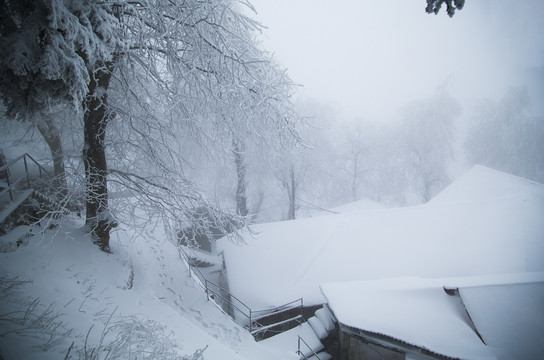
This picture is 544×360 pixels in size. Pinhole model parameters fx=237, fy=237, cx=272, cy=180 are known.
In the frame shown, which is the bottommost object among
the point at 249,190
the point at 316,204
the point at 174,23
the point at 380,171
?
the point at 316,204

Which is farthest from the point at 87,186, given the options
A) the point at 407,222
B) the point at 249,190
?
the point at 249,190

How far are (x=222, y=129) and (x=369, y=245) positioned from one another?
840 cm

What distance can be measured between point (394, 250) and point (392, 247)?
0.58 ft

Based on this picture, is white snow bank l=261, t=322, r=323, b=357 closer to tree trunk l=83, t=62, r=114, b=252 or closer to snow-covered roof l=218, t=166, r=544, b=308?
snow-covered roof l=218, t=166, r=544, b=308

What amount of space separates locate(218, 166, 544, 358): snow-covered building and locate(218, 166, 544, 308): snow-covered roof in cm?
3

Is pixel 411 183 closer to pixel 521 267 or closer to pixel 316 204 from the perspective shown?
pixel 316 204

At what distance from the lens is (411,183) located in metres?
24.8

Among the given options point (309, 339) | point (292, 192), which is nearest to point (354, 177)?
point (292, 192)

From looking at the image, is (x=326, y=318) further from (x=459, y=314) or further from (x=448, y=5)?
(x=448, y=5)

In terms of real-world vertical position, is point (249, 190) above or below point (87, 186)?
below

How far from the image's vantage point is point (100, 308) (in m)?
4.30

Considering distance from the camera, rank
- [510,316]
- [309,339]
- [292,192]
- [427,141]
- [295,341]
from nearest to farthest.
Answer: [510,316] < [309,339] < [295,341] < [292,192] < [427,141]

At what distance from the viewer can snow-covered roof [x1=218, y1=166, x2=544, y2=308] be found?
8.75 m

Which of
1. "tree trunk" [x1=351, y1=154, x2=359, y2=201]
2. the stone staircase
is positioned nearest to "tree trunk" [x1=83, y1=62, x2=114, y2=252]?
the stone staircase
